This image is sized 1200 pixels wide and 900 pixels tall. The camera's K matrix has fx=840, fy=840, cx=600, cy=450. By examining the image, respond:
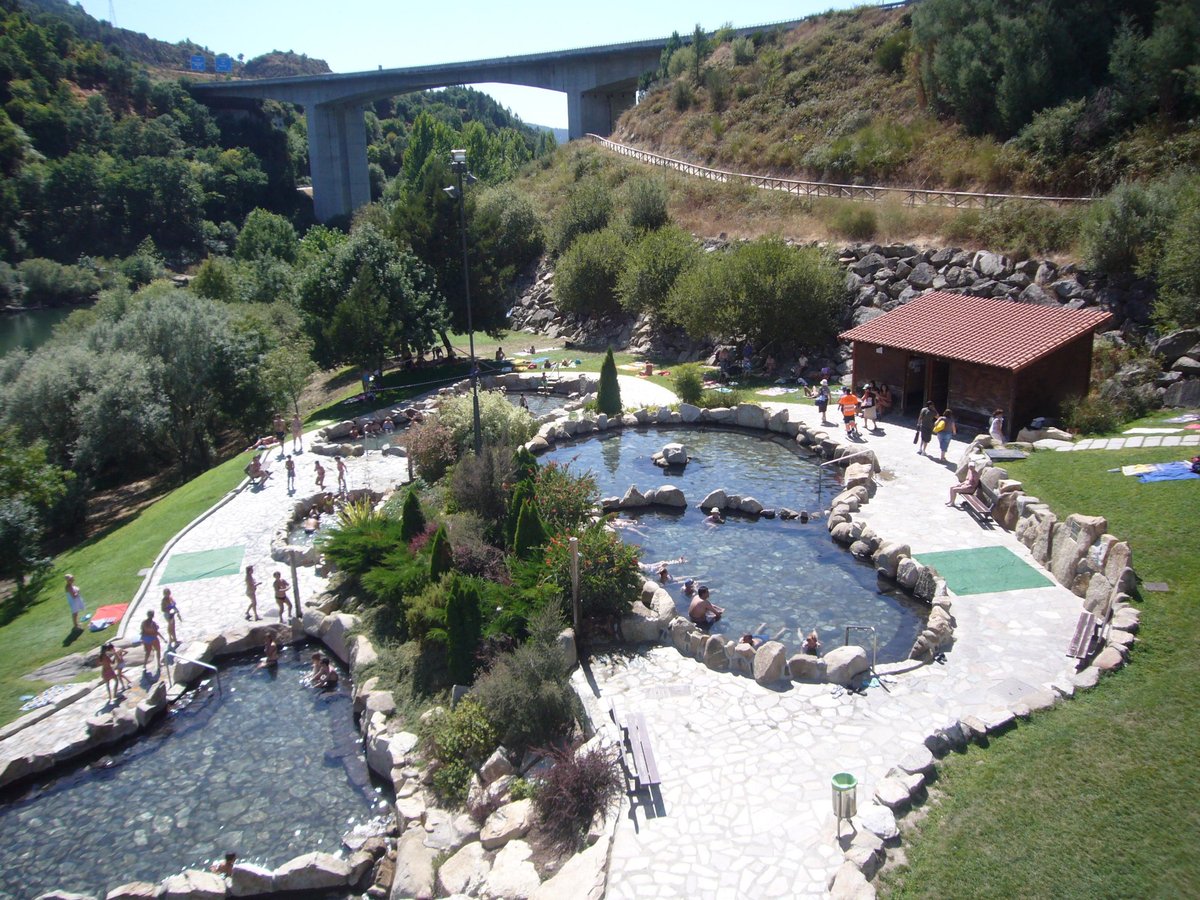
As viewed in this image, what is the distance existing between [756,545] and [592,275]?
92.4ft

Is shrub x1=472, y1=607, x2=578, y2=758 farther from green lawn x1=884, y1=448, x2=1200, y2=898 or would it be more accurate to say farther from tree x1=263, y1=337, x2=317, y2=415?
tree x1=263, y1=337, x2=317, y2=415

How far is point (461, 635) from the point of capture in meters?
14.8

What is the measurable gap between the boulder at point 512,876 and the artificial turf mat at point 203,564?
12.3 meters

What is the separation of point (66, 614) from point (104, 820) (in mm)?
8312

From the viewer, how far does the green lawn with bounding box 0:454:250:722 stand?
1772 centimetres

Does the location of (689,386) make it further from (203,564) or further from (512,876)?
(512,876)

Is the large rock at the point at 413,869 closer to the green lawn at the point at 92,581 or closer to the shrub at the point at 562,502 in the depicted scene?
the shrub at the point at 562,502

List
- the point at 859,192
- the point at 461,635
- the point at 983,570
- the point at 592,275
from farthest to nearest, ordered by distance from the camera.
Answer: the point at 592,275 → the point at 859,192 → the point at 983,570 → the point at 461,635

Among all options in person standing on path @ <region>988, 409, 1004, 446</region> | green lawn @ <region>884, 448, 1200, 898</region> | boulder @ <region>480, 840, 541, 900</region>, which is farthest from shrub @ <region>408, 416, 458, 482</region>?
green lawn @ <region>884, 448, 1200, 898</region>

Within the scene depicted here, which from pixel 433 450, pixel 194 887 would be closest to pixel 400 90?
pixel 433 450

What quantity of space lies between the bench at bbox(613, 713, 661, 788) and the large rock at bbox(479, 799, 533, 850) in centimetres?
160

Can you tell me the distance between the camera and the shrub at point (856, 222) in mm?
39006

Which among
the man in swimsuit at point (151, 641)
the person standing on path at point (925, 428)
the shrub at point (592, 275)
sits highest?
the shrub at point (592, 275)

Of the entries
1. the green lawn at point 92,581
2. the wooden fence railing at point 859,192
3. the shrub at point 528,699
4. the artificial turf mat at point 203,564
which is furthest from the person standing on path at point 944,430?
the green lawn at point 92,581
